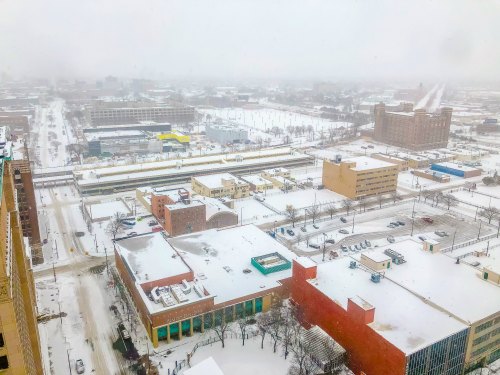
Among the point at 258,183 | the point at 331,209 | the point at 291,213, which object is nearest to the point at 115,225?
the point at 291,213

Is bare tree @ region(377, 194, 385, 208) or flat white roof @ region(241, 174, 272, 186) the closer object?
bare tree @ region(377, 194, 385, 208)

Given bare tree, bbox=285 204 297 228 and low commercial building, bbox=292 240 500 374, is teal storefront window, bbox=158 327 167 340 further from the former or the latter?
bare tree, bbox=285 204 297 228

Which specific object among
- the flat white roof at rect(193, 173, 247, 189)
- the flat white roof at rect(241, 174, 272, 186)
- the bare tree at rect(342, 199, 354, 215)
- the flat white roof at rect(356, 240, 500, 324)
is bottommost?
the bare tree at rect(342, 199, 354, 215)

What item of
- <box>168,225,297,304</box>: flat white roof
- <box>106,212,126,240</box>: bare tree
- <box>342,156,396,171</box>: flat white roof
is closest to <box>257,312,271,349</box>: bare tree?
<box>168,225,297,304</box>: flat white roof

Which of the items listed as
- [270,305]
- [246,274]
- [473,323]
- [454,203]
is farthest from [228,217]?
[454,203]

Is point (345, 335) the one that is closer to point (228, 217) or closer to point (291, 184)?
point (228, 217)

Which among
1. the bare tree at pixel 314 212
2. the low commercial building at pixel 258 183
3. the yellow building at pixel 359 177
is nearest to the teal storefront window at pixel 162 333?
the bare tree at pixel 314 212

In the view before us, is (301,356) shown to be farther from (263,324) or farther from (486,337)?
(486,337)

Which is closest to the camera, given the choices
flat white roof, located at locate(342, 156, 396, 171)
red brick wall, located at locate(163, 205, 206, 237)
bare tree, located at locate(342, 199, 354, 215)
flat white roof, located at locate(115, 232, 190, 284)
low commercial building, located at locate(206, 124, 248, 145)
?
flat white roof, located at locate(115, 232, 190, 284)
